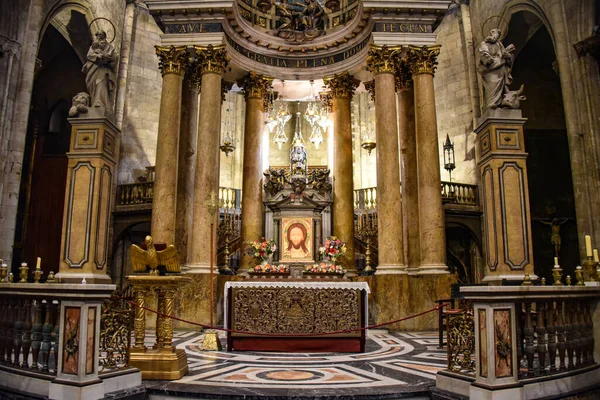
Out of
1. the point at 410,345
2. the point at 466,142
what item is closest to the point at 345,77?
the point at 466,142

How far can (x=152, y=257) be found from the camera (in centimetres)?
583

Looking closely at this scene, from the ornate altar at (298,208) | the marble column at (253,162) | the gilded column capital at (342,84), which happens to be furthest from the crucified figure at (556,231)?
the marble column at (253,162)

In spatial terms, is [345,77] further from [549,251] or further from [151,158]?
[549,251]

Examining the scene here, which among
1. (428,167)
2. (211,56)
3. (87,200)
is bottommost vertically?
(87,200)

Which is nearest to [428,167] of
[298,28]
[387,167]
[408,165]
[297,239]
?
[387,167]

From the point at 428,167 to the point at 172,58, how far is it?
6.52 metres

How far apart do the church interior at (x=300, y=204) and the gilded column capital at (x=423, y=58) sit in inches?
2.0

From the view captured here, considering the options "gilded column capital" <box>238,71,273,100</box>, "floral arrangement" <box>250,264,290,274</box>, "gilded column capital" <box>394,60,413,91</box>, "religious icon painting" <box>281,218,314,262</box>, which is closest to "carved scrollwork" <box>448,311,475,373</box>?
"floral arrangement" <box>250,264,290,274</box>

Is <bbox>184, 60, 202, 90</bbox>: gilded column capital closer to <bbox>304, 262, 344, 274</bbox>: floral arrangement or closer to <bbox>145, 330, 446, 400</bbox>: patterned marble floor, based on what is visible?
<bbox>304, 262, 344, 274</bbox>: floral arrangement

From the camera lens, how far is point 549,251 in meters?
15.5

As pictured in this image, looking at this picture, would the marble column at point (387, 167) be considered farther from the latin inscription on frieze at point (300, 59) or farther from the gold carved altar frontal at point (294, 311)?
the gold carved altar frontal at point (294, 311)

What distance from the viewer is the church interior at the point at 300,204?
500cm

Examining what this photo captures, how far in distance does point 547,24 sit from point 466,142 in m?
4.58

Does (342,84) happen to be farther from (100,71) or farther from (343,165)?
(100,71)
